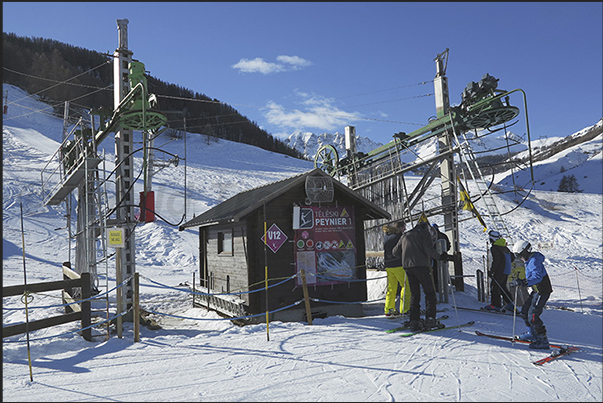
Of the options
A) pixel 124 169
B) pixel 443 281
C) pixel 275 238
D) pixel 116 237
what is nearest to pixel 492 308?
pixel 443 281

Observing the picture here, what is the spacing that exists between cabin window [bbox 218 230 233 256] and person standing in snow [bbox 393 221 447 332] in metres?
5.20

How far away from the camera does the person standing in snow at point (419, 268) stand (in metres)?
7.91

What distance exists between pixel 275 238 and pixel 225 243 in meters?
2.32

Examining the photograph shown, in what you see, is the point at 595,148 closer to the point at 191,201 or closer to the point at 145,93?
the point at 191,201

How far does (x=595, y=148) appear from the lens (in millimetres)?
95125

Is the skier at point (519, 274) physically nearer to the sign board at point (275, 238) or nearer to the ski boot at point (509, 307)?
the ski boot at point (509, 307)

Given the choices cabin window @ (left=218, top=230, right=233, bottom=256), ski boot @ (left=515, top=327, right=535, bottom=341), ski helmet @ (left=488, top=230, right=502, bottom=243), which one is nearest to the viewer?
ski boot @ (left=515, top=327, right=535, bottom=341)

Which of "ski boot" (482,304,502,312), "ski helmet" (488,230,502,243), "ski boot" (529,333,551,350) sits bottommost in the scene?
"ski boot" (482,304,502,312)

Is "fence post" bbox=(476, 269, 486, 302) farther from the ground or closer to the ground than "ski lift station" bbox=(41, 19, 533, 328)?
closer to the ground

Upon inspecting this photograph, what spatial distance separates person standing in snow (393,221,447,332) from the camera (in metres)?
7.91

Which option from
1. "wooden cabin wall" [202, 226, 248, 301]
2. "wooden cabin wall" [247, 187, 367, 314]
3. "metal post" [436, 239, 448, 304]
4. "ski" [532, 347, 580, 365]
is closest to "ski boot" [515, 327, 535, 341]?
"ski" [532, 347, 580, 365]

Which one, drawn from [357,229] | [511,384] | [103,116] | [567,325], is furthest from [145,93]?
[567,325]

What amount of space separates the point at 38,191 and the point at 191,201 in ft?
32.2

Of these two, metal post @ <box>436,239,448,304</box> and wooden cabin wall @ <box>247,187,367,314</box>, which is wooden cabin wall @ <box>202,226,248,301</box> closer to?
wooden cabin wall @ <box>247,187,367,314</box>
